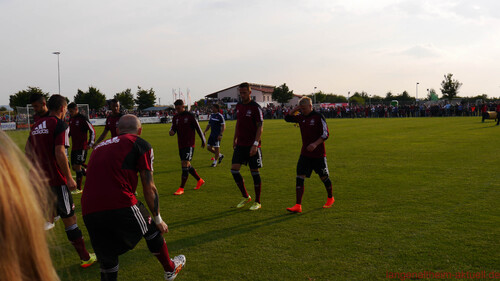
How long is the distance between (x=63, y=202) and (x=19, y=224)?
14.6 feet

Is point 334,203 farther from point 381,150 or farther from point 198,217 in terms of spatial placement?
point 381,150

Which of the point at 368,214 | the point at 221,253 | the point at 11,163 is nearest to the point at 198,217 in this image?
the point at 221,253

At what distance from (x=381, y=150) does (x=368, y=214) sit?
30.8ft

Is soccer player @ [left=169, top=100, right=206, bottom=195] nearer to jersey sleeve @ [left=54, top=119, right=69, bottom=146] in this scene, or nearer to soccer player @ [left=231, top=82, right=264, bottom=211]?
soccer player @ [left=231, top=82, right=264, bottom=211]

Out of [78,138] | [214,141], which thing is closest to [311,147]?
[78,138]

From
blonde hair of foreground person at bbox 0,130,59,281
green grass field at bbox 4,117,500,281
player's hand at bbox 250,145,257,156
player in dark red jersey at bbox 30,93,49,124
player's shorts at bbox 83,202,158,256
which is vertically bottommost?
green grass field at bbox 4,117,500,281

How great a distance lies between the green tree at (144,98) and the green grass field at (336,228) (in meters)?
71.0

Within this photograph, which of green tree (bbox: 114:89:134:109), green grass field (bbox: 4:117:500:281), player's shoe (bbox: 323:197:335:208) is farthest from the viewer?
green tree (bbox: 114:89:134:109)

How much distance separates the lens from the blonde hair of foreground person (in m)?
0.94

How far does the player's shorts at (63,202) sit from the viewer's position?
16.1 ft

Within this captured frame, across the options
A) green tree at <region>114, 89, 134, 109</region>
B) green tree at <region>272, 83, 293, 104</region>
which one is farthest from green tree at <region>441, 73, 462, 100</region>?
green tree at <region>114, 89, 134, 109</region>

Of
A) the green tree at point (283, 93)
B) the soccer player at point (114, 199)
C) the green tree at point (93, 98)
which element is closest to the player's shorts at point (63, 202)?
the soccer player at point (114, 199)

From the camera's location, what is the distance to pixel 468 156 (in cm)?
1283

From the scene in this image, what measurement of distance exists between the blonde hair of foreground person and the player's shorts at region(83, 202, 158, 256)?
8.65ft
